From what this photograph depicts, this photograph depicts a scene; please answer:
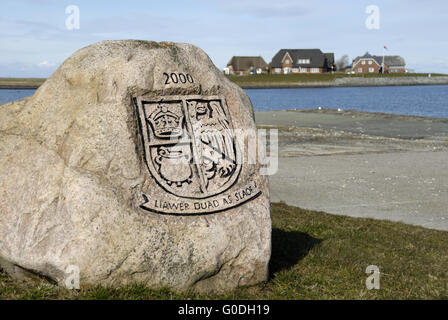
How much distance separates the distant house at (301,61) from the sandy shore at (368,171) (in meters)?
85.2

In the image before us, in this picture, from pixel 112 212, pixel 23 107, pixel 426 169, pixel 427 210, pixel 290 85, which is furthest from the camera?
pixel 290 85

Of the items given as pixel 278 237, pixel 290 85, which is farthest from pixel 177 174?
pixel 290 85

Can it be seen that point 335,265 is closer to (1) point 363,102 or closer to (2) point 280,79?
(1) point 363,102

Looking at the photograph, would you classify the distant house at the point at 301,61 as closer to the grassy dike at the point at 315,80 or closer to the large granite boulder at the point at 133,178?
the grassy dike at the point at 315,80

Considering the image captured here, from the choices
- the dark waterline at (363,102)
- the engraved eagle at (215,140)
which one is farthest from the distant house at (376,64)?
the engraved eagle at (215,140)

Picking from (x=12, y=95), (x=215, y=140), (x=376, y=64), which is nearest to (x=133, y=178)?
(x=215, y=140)

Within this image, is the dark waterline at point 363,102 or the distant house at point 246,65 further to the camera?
the distant house at point 246,65

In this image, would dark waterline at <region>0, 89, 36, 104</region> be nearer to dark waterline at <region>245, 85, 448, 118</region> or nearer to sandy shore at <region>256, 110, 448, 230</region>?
dark waterline at <region>245, 85, 448, 118</region>

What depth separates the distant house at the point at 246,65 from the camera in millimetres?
110188

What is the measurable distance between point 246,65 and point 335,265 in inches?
4237

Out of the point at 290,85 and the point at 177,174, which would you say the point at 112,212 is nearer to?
the point at 177,174

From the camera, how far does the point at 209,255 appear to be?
521 cm

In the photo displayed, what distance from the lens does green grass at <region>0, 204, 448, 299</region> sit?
520cm
